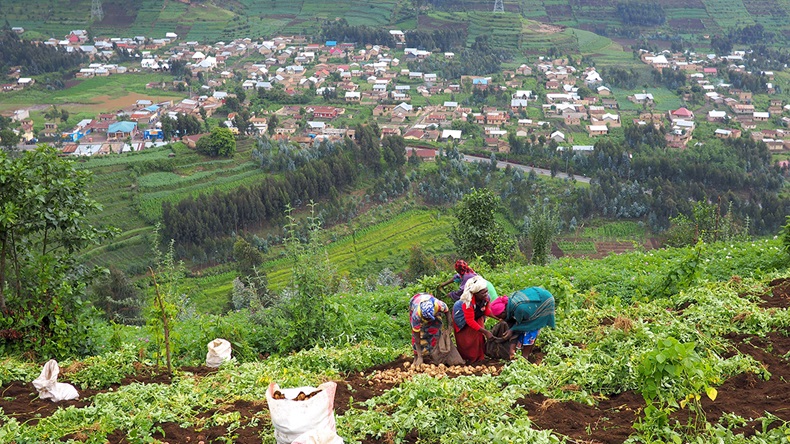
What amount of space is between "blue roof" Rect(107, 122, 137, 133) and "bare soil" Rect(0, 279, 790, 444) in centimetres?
→ 3066

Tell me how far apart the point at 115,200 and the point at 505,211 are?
14.2m

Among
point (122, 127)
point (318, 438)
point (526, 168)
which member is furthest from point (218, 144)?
point (318, 438)

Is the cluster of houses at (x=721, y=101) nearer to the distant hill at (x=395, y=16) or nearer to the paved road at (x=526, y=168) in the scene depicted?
the paved road at (x=526, y=168)

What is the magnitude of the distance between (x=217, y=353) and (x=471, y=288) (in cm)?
234

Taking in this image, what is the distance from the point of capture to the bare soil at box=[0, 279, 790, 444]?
4.22m

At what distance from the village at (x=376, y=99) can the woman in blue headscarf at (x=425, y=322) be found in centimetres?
2733

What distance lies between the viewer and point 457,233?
13430 millimetres

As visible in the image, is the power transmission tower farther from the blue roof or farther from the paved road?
the paved road

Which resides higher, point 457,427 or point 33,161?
point 33,161

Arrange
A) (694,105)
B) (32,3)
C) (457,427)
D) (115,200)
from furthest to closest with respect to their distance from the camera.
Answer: (32,3), (694,105), (115,200), (457,427)

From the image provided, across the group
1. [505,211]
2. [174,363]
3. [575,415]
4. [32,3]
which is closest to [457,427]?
[575,415]

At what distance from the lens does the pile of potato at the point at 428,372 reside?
543 cm

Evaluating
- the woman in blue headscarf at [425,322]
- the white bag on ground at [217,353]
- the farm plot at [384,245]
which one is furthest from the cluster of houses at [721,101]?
the white bag on ground at [217,353]

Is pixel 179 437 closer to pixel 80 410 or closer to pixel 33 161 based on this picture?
pixel 80 410
